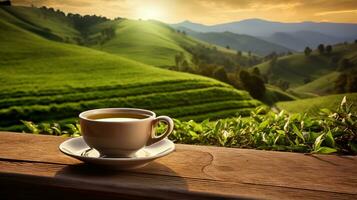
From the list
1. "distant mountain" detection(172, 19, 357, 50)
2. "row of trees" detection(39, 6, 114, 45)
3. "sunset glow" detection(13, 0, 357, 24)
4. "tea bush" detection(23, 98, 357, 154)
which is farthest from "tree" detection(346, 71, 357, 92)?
"row of trees" detection(39, 6, 114, 45)

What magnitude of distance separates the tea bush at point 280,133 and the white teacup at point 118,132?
2.23 feet

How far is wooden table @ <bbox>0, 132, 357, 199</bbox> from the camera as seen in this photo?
88 cm

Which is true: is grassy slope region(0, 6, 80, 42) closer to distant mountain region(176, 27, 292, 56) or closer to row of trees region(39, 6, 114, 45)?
row of trees region(39, 6, 114, 45)

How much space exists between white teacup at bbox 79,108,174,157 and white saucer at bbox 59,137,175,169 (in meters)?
0.03

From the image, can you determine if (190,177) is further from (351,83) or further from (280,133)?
(351,83)

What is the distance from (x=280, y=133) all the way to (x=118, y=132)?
0.85m

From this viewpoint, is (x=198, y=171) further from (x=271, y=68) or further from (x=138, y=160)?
(x=271, y=68)

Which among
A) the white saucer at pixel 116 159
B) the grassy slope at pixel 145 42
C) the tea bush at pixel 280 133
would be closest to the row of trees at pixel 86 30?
the grassy slope at pixel 145 42

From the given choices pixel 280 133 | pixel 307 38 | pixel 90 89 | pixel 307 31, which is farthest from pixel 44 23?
pixel 280 133

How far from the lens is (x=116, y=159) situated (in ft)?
3.07

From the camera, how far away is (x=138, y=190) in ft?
2.89

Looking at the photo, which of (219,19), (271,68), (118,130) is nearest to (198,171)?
(118,130)

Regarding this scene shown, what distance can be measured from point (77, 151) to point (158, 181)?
10.0 inches

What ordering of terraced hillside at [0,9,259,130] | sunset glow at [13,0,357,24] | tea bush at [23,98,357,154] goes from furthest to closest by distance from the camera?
terraced hillside at [0,9,259,130], sunset glow at [13,0,357,24], tea bush at [23,98,357,154]
